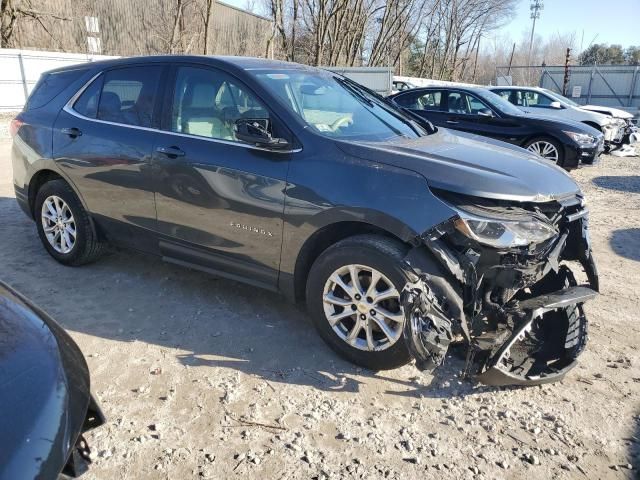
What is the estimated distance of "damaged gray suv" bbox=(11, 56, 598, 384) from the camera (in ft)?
9.30

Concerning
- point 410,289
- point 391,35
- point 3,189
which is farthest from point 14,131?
point 391,35

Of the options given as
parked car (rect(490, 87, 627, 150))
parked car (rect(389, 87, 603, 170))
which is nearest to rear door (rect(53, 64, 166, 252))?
parked car (rect(389, 87, 603, 170))

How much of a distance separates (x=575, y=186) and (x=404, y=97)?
8.11 metres

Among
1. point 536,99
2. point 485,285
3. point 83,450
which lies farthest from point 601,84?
point 83,450

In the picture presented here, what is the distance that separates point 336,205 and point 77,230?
103 inches

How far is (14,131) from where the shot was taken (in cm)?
492

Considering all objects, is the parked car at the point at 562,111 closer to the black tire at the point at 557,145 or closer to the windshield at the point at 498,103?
the windshield at the point at 498,103

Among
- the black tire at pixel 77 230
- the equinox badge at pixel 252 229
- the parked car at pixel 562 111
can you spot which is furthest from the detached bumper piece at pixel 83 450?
the parked car at pixel 562 111

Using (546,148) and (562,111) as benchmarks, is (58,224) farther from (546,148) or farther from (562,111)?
(562,111)

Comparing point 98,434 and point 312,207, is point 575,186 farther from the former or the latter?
point 98,434

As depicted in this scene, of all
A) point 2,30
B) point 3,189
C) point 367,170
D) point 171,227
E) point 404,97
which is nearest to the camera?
point 367,170

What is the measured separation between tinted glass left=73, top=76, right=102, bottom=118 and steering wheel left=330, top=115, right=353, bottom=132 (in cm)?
211

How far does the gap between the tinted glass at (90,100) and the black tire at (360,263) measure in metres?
2.50

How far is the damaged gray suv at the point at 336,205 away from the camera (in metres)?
2.84
